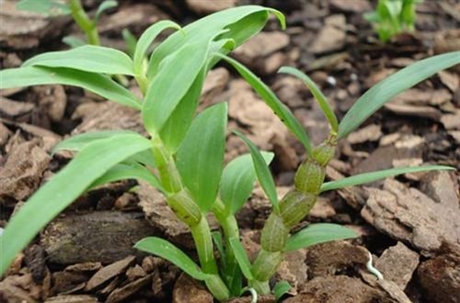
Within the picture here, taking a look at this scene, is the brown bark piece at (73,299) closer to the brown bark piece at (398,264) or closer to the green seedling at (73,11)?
the brown bark piece at (398,264)

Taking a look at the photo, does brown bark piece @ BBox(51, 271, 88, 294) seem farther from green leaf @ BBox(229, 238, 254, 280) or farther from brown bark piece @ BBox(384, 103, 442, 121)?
brown bark piece @ BBox(384, 103, 442, 121)

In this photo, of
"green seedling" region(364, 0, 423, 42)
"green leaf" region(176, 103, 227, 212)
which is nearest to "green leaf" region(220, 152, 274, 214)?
"green leaf" region(176, 103, 227, 212)

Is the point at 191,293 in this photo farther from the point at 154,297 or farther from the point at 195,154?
the point at 195,154

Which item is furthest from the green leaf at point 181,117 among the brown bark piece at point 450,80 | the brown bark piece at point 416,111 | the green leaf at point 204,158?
the brown bark piece at point 450,80

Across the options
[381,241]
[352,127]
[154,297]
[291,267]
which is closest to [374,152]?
[381,241]

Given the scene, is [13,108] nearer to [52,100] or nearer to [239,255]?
[52,100]
